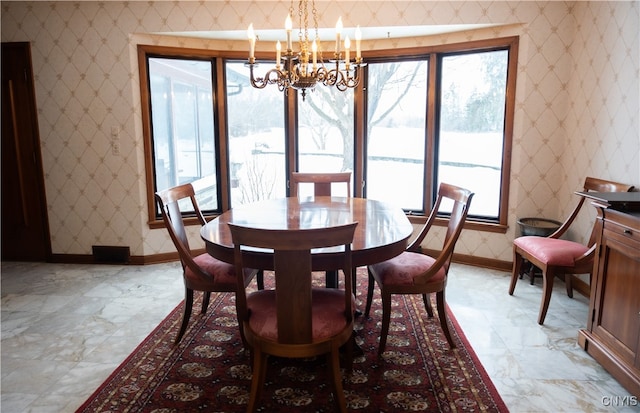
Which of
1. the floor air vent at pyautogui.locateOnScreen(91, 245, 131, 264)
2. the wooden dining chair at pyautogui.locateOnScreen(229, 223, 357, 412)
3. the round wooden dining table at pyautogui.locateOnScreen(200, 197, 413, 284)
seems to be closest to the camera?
the wooden dining chair at pyautogui.locateOnScreen(229, 223, 357, 412)

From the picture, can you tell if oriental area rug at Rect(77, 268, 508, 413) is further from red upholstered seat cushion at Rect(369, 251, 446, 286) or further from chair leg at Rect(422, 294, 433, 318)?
red upholstered seat cushion at Rect(369, 251, 446, 286)

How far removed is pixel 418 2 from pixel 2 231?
15.1 feet

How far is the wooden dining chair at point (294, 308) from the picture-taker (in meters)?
1.66

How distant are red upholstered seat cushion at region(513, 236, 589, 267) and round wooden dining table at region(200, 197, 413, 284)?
41.7 inches

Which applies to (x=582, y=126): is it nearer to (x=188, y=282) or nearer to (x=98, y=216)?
(x=188, y=282)

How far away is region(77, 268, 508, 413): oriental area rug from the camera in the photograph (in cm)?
203

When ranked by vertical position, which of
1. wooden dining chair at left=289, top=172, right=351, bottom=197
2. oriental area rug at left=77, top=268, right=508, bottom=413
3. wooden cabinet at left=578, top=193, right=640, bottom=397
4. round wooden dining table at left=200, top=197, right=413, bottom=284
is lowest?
oriental area rug at left=77, top=268, right=508, bottom=413

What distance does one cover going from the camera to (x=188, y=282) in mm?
2527

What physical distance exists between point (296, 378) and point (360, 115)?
2866mm

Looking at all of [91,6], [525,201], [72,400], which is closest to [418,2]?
[525,201]

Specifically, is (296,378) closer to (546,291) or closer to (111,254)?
(546,291)

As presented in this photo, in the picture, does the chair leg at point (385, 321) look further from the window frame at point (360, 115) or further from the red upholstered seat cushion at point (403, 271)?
the window frame at point (360, 115)

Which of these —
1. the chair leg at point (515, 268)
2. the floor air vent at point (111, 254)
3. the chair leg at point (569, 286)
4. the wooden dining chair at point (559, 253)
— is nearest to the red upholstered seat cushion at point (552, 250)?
the wooden dining chair at point (559, 253)

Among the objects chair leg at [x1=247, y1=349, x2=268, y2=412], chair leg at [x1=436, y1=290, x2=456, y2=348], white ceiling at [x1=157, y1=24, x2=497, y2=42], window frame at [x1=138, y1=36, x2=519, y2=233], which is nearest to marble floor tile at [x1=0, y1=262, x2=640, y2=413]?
chair leg at [x1=436, y1=290, x2=456, y2=348]
